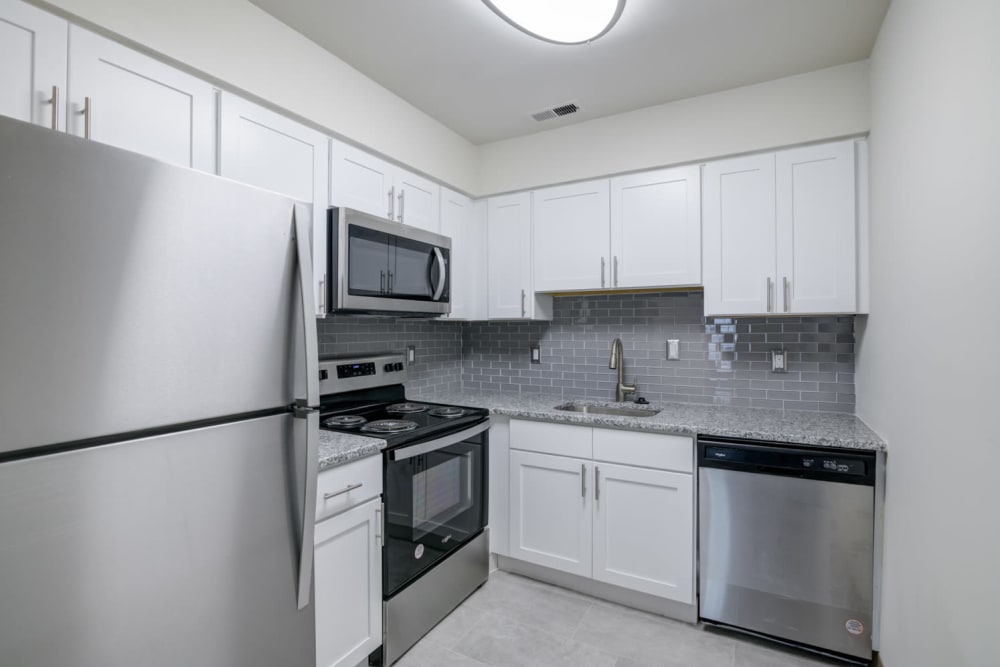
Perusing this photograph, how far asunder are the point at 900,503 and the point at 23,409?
2421 millimetres

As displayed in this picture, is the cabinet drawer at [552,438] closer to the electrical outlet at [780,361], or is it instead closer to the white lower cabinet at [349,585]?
the white lower cabinet at [349,585]

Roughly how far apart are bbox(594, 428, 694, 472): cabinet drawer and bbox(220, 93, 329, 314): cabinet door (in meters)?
1.49

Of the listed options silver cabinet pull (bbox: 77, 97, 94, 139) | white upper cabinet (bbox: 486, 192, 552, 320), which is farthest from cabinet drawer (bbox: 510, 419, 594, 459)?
silver cabinet pull (bbox: 77, 97, 94, 139)

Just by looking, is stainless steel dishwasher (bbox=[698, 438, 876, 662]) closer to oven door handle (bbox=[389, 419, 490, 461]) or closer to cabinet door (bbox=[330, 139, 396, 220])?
oven door handle (bbox=[389, 419, 490, 461])

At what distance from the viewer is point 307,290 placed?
1.30m

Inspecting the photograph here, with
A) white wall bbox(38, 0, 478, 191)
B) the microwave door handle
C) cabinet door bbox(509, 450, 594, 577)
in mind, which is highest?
white wall bbox(38, 0, 478, 191)

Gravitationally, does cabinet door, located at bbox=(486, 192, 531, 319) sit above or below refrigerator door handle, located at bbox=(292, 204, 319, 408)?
above

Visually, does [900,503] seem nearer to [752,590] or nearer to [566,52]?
[752,590]

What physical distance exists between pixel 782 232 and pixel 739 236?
0.19m

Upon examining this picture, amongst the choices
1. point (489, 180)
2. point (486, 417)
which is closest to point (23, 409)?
point (486, 417)

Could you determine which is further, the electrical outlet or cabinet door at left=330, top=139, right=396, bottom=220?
the electrical outlet

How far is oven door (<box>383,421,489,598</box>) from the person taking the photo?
198 centimetres

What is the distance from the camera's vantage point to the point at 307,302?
1.30m

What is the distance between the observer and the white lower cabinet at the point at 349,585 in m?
1.67
